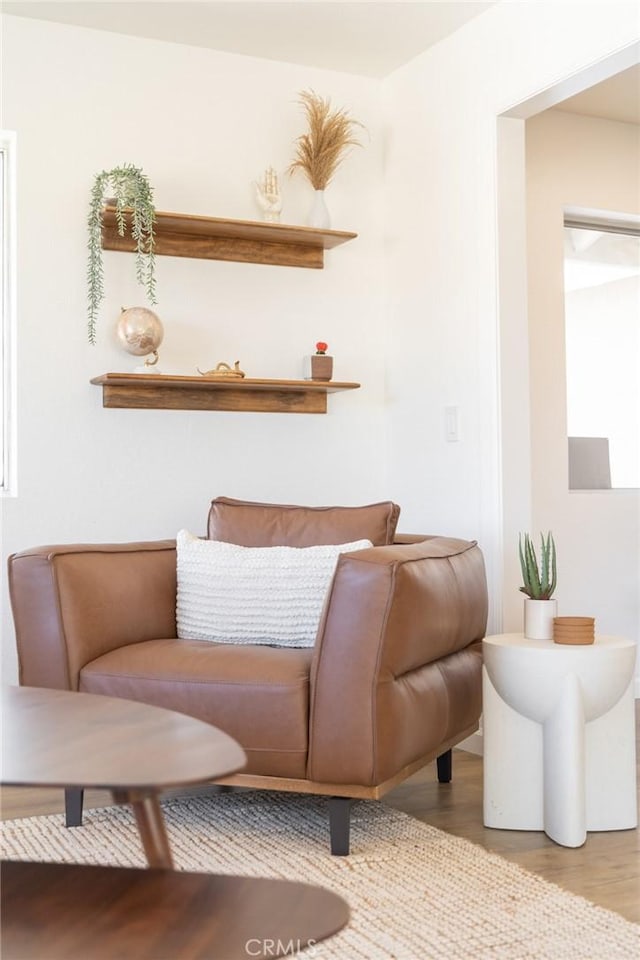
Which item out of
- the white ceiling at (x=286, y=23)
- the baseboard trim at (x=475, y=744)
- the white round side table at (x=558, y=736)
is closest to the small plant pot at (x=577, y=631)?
the white round side table at (x=558, y=736)

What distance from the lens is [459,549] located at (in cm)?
297

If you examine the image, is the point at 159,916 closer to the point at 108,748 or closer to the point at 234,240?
the point at 108,748

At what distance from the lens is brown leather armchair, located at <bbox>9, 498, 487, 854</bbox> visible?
2447 mm

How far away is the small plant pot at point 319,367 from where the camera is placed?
3.93m

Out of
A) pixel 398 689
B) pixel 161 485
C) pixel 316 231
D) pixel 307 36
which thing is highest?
pixel 307 36

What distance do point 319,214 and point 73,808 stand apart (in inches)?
90.8

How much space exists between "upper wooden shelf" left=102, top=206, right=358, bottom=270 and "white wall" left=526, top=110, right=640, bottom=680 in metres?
0.94

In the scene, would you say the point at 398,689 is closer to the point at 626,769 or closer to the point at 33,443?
the point at 626,769

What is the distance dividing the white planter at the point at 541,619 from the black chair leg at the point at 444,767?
56 centimetres

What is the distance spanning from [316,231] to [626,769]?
2178 mm

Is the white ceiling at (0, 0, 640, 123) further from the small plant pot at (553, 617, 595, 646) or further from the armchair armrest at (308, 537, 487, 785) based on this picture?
the small plant pot at (553, 617, 595, 646)

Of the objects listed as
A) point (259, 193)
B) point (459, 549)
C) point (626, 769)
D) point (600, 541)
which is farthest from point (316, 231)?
point (626, 769)

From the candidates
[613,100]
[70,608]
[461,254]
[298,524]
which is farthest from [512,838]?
[613,100]

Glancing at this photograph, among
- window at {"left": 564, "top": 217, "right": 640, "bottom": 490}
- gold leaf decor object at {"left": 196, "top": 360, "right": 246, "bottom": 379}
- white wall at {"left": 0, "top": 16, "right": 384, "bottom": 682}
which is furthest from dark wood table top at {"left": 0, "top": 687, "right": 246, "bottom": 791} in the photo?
window at {"left": 564, "top": 217, "right": 640, "bottom": 490}
